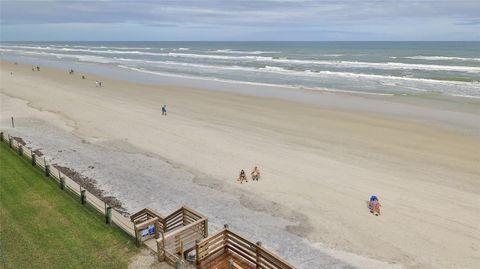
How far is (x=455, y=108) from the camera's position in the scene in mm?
33906

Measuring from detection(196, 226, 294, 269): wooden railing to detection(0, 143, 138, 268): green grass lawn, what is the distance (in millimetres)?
2308

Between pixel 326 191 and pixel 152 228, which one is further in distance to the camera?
pixel 326 191

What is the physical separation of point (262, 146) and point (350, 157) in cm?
541

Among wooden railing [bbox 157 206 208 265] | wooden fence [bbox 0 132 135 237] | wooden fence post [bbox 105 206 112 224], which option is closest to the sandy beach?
wooden fence [bbox 0 132 135 237]

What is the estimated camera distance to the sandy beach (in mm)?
13852

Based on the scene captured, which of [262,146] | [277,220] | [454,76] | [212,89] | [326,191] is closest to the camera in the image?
[277,220]

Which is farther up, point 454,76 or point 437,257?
point 454,76

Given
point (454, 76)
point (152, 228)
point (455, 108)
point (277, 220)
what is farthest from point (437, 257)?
point (454, 76)

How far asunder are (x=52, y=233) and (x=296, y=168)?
1216cm

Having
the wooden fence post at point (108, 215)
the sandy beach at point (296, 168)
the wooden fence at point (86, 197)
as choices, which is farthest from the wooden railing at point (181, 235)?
the sandy beach at point (296, 168)

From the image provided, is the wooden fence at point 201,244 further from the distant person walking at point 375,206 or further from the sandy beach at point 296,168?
the distant person walking at point 375,206

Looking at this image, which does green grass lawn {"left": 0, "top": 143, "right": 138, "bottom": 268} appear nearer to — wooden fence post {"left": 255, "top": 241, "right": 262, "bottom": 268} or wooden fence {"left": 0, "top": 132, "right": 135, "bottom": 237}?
wooden fence {"left": 0, "top": 132, "right": 135, "bottom": 237}

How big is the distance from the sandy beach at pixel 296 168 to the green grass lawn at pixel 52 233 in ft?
9.19

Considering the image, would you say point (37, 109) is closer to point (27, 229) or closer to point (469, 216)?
point (27, 229)
